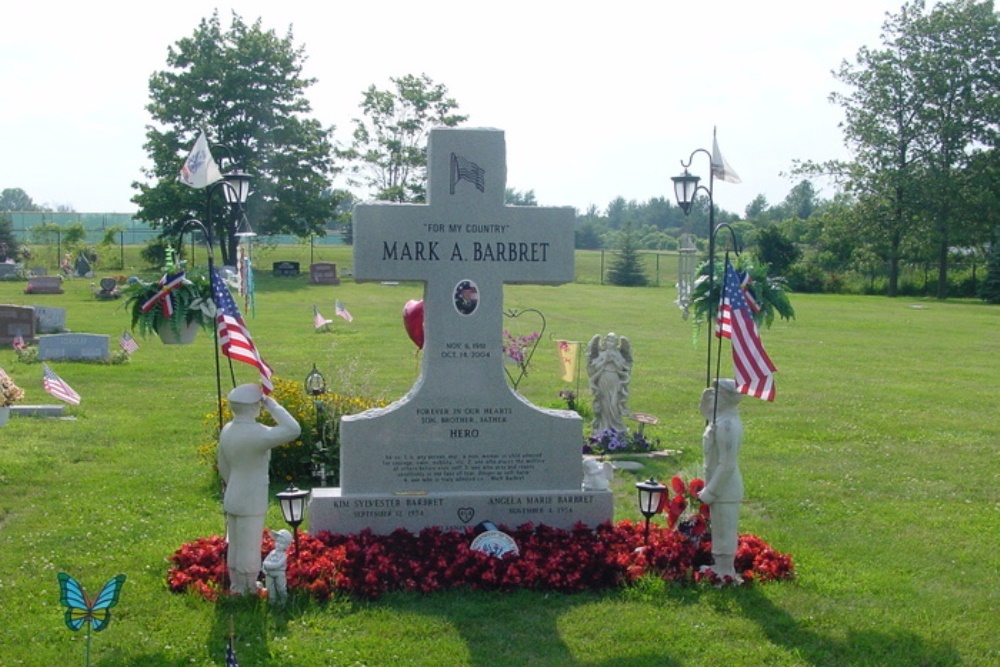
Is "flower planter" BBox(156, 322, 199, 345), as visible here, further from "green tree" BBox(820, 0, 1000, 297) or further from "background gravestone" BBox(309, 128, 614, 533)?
"green tree" BBox(820, 0, 1000, 297)

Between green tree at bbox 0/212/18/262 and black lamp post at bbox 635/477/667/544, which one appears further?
green tree at bbox 0/212/18/262

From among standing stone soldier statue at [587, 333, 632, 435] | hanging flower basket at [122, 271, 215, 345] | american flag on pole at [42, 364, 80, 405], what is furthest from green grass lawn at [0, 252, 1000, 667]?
hanging flower basket at [122, 271, 215, 345]

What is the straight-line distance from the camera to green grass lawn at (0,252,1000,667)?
287 inches

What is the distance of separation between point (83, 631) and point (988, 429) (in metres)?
14.4

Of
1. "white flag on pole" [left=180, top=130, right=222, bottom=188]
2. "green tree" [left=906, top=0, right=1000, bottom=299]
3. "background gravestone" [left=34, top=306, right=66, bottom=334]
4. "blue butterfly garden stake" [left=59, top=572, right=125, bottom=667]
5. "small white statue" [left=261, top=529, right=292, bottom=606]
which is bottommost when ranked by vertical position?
"small white statue" [left=261, top=529, right=292, bottom=606]

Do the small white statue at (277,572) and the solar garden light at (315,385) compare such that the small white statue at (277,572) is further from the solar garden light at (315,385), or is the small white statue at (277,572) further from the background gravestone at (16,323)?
the background gravestone at (16,323)

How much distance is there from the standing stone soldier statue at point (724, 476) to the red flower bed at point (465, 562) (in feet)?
1.03

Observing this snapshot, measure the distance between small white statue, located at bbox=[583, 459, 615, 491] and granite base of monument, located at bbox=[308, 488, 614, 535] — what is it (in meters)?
0.17

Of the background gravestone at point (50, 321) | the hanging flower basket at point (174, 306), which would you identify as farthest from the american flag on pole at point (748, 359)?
the background gravestone at point (50, 321)

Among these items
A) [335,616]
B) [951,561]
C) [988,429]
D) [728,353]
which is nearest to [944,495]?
[951,561]

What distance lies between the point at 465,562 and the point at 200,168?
165 inches

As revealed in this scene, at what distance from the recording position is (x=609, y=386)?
1457 centimetres

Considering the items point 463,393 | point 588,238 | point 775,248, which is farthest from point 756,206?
point 463,393

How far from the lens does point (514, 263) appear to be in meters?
9.95
